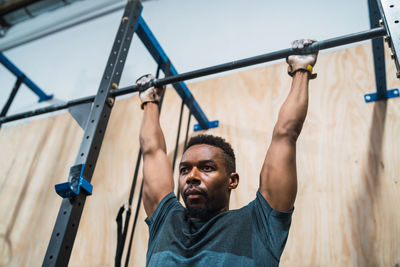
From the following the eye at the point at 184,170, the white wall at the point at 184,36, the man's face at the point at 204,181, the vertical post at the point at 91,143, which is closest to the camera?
the vertical post at the point at 91,143

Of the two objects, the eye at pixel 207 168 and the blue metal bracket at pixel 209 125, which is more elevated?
the blue metal bracket at pixel 209 125

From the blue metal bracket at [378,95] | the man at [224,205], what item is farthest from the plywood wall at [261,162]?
the man at [224,205]

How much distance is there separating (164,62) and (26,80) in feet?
5.04

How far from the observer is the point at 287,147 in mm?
1229

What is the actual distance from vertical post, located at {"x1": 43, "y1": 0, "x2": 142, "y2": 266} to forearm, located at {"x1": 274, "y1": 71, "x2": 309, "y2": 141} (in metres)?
0.73

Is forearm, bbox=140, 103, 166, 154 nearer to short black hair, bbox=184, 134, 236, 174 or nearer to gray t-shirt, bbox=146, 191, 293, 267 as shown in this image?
short black hair, bbox=184, 134, 236, 174

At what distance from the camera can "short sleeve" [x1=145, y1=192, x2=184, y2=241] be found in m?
1.38

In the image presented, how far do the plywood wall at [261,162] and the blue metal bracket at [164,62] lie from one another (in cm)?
12

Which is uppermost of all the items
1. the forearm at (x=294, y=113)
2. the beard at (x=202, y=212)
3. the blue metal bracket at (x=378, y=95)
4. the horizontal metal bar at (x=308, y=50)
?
the blue metal bracket at (x=378, y=95)

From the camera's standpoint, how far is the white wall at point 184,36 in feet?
8.33

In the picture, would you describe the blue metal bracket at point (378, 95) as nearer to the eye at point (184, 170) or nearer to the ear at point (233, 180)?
the ear at point (233, 180)

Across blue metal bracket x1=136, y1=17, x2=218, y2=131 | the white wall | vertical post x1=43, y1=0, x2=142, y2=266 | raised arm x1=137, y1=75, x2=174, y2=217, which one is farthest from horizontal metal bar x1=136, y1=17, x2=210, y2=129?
the white wall

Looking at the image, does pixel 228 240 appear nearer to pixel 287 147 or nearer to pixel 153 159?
pixel 287 147

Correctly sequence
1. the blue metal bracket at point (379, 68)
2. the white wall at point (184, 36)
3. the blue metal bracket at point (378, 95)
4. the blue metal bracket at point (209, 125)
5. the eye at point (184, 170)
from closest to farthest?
the eye at point (184, 170) < the blue metal bracket at point (379, 68) < the blue metal bracket at point (378, 95) < the blue metal bracket at point (209, 125) < the white wall at point (184, 36)
